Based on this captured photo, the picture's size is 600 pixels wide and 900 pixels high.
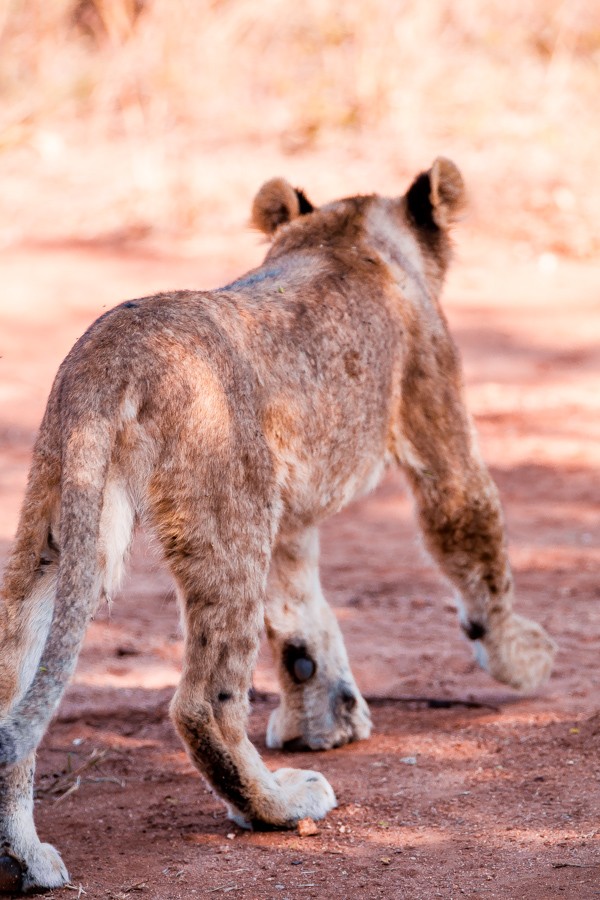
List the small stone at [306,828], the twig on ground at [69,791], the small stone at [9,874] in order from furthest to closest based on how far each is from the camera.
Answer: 1. the twig on ground at [69,791]
2. the small stone at [306,828]
3. the small stone at [9,874]

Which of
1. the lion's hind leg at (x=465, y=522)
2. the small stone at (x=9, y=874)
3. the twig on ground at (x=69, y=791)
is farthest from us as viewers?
the lion's hind leg at (x=465, y=522)

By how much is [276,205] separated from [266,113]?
395 inches

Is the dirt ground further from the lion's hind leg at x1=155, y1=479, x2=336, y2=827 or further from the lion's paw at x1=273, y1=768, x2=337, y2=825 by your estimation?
the lion's hind leg at x1=155, y1=479, x2=336, y2=827

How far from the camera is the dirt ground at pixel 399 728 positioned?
3348 mm

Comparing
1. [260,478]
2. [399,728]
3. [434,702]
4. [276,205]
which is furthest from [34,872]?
[276,205]

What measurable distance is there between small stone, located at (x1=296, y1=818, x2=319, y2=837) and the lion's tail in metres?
0.91

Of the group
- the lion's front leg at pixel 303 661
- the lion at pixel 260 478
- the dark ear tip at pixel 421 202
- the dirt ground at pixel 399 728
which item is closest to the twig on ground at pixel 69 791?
the dirt ground at pixel 399 728

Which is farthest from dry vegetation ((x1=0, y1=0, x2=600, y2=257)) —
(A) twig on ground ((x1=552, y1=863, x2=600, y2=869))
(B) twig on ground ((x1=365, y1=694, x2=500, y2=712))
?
(A) twig on ground ((x1=552, y1=863, x2=600, y2=869))

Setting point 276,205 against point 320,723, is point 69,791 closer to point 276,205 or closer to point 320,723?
point 320,723

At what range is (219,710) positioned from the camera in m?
3.37

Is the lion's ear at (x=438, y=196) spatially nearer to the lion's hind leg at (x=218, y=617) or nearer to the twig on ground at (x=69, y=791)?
the lion's hind leg at (x=218, y=617)

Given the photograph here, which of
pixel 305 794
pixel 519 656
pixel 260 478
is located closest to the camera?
pixel 260 478

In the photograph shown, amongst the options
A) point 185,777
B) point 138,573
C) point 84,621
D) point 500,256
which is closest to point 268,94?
point 500,256

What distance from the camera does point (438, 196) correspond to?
4734 millimetres
